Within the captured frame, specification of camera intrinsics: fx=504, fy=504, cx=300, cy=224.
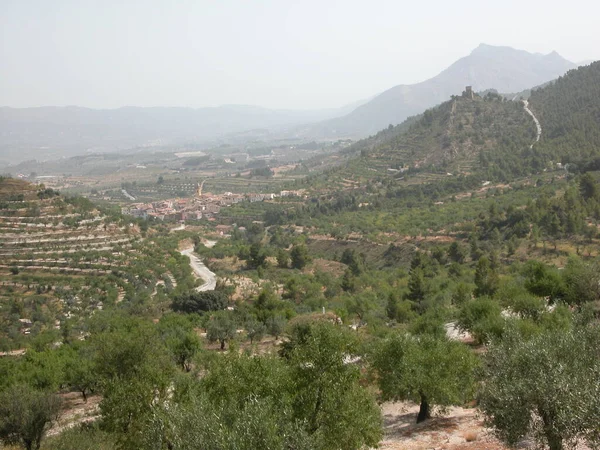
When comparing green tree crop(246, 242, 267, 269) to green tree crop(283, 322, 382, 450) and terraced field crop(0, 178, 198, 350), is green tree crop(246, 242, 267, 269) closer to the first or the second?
terraced field crop(0, 178, 198, 350)

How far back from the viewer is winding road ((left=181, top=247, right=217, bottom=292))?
55.8m

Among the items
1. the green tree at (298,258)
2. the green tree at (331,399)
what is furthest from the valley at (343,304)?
the green tree at (298,258)

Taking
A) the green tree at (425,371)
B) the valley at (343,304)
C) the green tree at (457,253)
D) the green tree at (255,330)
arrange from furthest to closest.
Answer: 1. the green tree at (457,253)
2. the green tree at (255,330)
3. the green tree at (425,371)
4. the valley at (343,304)

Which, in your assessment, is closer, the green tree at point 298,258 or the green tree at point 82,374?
the green tree at point 82,374

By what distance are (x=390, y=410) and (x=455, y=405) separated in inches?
140

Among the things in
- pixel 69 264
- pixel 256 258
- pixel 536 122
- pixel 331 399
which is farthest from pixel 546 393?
pixel 536 122

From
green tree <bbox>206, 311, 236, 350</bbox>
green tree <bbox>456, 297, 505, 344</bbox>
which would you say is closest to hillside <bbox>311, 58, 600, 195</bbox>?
green tree <bbox>456, 297, 505, 344</bbox>

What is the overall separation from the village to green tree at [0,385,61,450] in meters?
91.4

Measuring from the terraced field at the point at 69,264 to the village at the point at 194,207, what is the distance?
32125 millimetres

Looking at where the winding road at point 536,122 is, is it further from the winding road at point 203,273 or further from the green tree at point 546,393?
the green tree at point 546,393

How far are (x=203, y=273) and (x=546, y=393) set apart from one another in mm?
53410

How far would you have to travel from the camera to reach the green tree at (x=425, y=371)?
19469mm

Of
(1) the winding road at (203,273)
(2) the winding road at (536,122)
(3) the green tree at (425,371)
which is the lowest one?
(1) the winding road at (203,273)

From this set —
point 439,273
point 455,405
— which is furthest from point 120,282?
point 455,405
